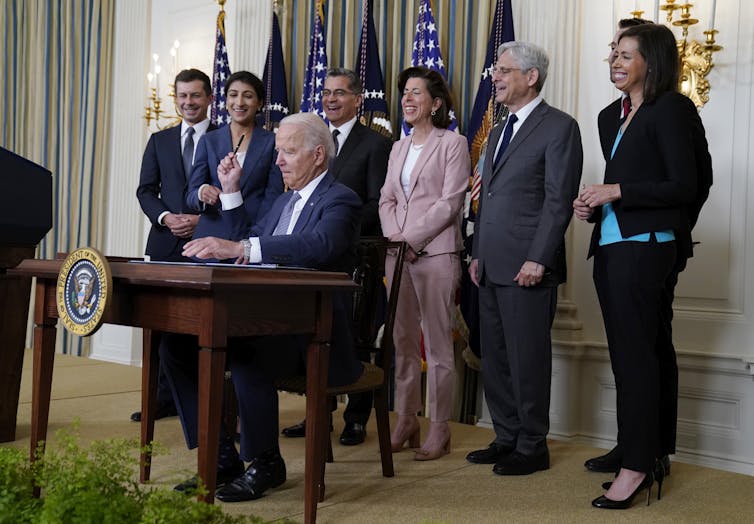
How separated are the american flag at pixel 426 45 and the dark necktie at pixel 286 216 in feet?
5.53

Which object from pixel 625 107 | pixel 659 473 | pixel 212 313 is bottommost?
pixel 659 473

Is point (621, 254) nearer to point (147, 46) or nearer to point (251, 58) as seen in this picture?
point (251, 58)

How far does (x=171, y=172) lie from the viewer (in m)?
4.12

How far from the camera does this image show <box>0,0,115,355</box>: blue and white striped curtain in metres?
6.71

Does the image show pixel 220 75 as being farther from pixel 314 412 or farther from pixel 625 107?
pixel 314 412

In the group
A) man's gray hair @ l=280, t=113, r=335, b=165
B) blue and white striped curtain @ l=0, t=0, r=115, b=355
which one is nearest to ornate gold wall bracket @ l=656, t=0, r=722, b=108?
man's gray hair @ l=280, t=113, r=335, b=165

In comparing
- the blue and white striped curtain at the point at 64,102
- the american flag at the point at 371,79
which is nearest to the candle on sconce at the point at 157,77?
the blue and white striped curtain at the point at 64,102

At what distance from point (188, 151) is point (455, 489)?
225 cm

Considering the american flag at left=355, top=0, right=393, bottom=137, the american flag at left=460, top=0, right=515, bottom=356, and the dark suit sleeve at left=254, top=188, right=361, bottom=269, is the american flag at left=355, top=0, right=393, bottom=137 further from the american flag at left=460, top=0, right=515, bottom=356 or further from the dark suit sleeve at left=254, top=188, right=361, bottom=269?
the dark suit sleeve at left=254, top=188, right=361, bottom=269

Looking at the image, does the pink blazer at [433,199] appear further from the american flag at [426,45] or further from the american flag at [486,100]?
the american flag at [426,45]

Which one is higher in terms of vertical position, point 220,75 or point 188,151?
point 220,75

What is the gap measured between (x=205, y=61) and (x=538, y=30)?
9.28 feet

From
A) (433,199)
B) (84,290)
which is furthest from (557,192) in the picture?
(84,290)

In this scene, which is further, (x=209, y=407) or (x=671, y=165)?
(x=671, y=165)
